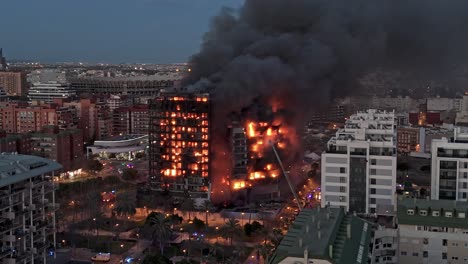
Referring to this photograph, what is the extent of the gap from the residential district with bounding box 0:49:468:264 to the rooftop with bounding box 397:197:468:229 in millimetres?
17

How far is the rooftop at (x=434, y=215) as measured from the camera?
1063 centimetres

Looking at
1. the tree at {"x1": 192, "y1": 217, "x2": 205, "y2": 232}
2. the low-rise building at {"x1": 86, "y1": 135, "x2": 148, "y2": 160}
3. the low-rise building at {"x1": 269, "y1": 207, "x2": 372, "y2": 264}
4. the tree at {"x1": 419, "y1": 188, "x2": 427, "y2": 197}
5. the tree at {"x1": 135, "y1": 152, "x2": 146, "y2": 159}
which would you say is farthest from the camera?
the tree at {"x1": 135, "y1": 152, "x2": 146, "y2": 159}

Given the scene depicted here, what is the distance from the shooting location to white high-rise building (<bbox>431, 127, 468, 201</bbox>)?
14.5m

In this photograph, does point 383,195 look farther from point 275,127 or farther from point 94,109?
point 94,109

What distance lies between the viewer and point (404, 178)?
2123cm

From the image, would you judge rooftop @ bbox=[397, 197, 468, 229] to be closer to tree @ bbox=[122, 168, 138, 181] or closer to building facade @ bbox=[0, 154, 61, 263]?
building facade @ bbox=[0, 154, 61, 263]

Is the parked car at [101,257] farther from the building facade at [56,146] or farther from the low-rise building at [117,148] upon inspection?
the low-rise building at [117,148]

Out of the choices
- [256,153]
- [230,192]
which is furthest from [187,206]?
[256,153]

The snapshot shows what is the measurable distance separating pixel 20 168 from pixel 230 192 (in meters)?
8.77

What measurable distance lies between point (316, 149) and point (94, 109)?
1182 cm

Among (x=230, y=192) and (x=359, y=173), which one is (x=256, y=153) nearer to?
(x=230, y=192)

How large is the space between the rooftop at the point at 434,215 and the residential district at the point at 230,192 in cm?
2

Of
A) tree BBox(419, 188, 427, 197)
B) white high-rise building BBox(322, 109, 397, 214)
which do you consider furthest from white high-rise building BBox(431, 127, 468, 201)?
tree BBox(419, 188, 427, 197)

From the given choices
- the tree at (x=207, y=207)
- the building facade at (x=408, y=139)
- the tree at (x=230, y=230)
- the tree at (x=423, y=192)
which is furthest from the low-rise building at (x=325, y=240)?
the building facade at (x=408, y=139)
